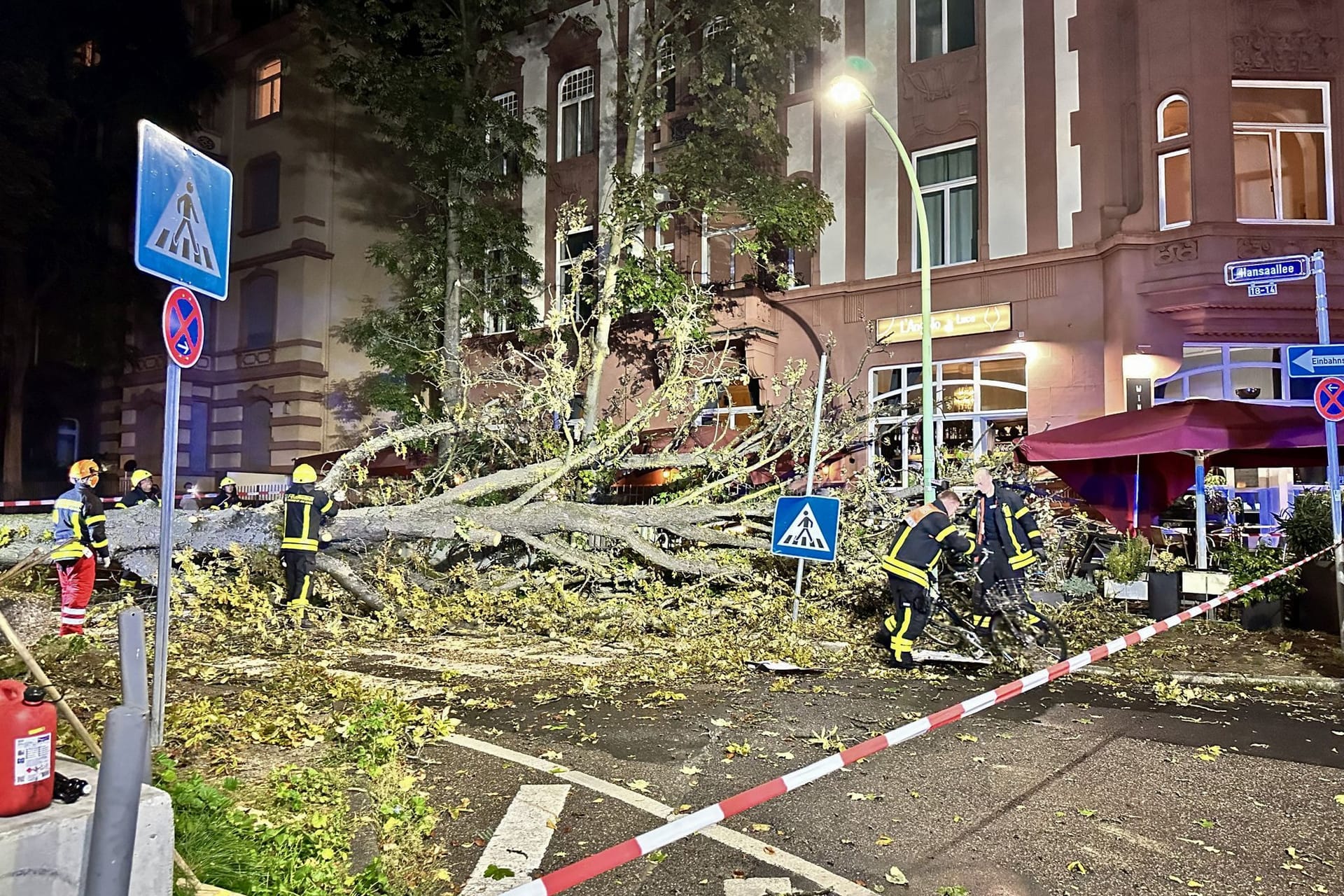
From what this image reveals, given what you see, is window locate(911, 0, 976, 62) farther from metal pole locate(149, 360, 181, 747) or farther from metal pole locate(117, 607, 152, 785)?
metal pole locate(117, 607, 152, 785)

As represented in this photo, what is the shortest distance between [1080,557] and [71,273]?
92.9ft

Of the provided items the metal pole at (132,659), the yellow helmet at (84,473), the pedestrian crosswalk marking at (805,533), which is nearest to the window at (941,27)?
the pedestrian crosswalk marking at (805,533)

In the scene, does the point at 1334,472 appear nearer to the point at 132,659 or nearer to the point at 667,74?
the point at 132,659

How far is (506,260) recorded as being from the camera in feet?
65.1

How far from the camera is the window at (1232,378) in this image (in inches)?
572

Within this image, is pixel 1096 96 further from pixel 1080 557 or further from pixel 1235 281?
pixel 1080 557

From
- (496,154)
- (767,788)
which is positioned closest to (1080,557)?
(767,788)

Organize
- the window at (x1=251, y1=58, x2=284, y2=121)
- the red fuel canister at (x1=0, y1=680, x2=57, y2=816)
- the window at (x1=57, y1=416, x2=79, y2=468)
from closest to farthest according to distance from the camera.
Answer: the red fuel canister at (x1=0, y1=680, x2=57, y2=816) < the window at (x1=251, y1=58, x2=284, y2=121) < the window at (x1=57, y1=416, x2=79, y2=468)

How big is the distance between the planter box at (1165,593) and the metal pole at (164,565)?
9777 mm

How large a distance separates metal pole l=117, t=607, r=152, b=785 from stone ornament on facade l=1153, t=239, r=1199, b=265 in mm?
15177

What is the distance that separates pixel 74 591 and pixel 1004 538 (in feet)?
29.1

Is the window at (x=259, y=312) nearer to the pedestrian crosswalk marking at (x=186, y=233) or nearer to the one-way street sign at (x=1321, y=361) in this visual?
the pedestrian crosswalk marking at (x=186, y=233)

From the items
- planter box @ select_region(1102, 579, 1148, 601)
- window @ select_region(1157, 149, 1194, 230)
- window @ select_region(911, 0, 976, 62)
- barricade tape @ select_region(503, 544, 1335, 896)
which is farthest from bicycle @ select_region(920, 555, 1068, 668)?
window @ select_region(911, 0, 976, 62)

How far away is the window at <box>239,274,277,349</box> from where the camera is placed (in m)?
24.9
